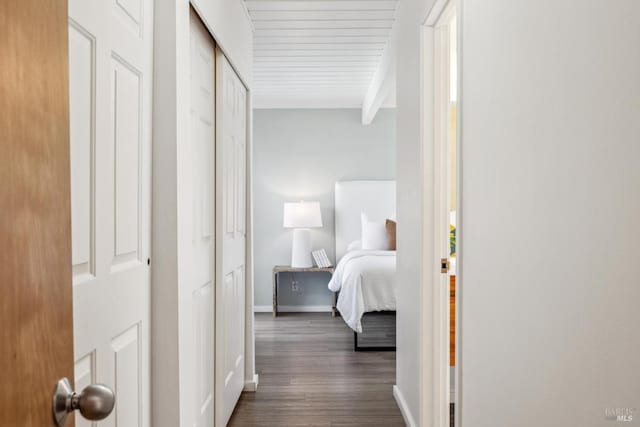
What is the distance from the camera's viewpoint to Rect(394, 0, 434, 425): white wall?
2408 millimetres

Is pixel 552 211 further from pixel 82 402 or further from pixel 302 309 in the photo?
pixel 302 309

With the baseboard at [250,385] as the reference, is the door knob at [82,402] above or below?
above

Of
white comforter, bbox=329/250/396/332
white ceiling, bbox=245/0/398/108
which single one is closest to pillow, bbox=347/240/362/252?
white comforter, bbox=329/250/396/332

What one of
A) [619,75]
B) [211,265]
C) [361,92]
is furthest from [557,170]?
[361,92]

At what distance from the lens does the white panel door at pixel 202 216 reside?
7.00ft

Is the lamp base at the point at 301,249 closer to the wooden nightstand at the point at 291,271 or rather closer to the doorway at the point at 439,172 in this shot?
the wooden nightstand at the point at 291,271

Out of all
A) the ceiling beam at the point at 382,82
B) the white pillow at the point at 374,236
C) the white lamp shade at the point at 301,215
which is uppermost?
the ceiling beam at the point at 382,82

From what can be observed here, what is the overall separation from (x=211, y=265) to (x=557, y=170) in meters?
1.86

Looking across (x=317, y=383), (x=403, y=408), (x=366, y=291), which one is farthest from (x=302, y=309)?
(x=403, y=408)

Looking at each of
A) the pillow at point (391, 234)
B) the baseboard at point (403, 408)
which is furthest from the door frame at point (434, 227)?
the pillow at point (391, 234)

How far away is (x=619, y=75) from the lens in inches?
31.6

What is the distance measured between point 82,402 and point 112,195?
0.72 m

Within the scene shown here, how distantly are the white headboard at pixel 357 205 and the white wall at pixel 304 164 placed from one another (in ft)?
0.46

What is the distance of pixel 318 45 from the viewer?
3779mm
